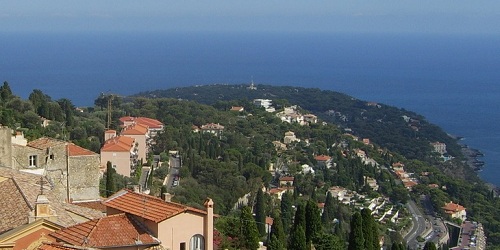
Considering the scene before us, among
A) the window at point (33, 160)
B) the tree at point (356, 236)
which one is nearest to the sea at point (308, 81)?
the tree at point (356, 236)

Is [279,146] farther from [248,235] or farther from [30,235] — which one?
[30,235]

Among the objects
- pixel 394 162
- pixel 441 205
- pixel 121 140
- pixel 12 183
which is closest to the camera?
pixel 12 183

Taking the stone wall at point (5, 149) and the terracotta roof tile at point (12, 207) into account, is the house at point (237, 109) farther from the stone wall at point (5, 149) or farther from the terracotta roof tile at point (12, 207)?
the terracotta roof tile at point (12, 207)

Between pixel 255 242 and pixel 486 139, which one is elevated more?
pixel 255 242

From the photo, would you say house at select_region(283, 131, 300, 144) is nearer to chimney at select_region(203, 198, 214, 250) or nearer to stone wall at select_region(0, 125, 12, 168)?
stone wall at select_region(0, 125, 12, 168)

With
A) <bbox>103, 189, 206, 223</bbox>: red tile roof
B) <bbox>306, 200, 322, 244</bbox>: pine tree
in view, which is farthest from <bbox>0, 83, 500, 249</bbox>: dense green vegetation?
<bbox>103, 189, 206, 223</bbox>: red tile roof

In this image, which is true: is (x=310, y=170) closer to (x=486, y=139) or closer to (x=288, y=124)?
(x=288, y=124)

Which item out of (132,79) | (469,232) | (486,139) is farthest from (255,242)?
(132,79)

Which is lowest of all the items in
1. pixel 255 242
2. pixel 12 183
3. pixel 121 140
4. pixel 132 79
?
pixel 132 79

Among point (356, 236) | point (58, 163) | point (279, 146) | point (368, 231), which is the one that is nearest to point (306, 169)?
point (279, 146)
